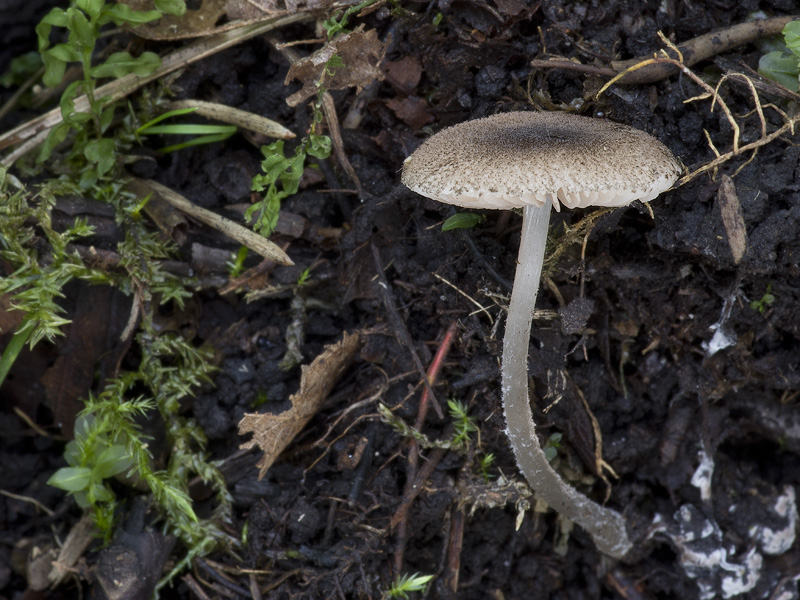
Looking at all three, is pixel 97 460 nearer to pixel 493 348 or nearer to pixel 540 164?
pixel 493 348

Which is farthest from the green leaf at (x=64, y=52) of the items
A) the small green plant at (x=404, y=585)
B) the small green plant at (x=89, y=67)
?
the small green plant at (x=404, y=585)

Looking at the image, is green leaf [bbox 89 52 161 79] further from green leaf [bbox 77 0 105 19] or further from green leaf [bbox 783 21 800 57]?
green leaf [bbox 783 21 800 57]

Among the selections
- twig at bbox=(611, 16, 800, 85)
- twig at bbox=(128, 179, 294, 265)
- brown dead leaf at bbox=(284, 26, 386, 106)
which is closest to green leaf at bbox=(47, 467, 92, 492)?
twig at bbox=(128, 179, 294, 265)

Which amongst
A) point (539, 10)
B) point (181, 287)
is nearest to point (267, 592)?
point (181, 287)

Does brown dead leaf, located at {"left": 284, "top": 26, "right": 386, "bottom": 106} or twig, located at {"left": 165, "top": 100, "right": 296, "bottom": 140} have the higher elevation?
brown dead leaf, located at {"left": 284, "top": 26, "right": 386, "bottom": 106}

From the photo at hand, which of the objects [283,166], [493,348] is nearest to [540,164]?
[493,348]
